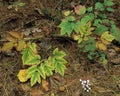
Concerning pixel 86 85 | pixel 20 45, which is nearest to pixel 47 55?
pixel 20 45

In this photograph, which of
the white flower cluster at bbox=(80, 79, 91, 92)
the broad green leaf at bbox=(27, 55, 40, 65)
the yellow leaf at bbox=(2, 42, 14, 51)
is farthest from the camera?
the yellow leaf at bbox=(2, 42, 14, 51)

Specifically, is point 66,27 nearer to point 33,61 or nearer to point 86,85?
point 33,61

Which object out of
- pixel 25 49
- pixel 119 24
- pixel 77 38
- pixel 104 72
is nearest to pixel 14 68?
pixel 25 49

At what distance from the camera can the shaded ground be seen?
8.36ft

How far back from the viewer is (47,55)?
2.76 metres

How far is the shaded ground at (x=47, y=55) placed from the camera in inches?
100

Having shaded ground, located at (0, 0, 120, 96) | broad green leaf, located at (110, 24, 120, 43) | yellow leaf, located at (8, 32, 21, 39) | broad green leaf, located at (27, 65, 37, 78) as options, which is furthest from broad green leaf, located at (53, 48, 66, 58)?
broad green leaf, located at (110, 24, 120, 43)

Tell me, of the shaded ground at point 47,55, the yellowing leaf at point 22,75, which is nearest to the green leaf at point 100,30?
the shaded ground at point 47,55

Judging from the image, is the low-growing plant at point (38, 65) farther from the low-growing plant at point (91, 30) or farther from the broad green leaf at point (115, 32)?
the broad green leaf at point (115, 32)

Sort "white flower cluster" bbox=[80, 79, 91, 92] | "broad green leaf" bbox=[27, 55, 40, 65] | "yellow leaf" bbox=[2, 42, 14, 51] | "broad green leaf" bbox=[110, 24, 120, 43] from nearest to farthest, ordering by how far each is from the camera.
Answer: "white flower cluster" bbox=[80, 79, 91, 92]
"broad green leaf" bbox=[27, 55, 40, 65]
"yellow leaf" bbox=[2, 42, 14, 51]
"broad green leaf" bbox=[110, 24, 120, 43]

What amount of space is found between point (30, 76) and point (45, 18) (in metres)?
0.80

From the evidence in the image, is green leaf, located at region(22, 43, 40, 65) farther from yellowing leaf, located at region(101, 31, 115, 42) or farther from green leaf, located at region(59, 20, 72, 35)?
Result: yellowing leaf, located at region(101, 31, 115, 42)

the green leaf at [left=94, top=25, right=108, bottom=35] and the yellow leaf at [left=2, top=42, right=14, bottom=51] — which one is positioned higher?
the green leaf at [left=94, top=25, right=108, bottom=35]

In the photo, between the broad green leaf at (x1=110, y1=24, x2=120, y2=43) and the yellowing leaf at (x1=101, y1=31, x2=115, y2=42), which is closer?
the yellowing leaf at (x1=101, y1=31, x2=115, y2=42)
